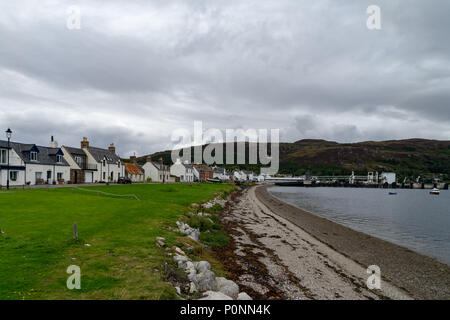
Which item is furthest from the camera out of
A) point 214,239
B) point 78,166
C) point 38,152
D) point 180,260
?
point 78,166

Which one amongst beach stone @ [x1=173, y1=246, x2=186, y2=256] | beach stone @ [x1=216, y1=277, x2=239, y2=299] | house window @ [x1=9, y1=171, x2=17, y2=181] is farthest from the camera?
house window @ [x1=9, y1=171, x2=17, y2=181]

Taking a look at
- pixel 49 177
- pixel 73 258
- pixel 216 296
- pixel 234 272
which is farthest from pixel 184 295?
pixel 49 177

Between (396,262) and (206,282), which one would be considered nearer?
(206,282)

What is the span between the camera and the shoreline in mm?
13320

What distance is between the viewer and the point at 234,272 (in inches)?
495

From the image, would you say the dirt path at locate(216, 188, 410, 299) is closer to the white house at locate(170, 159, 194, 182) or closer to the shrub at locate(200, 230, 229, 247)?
the shrub at locate(200, 230, 229, 247)

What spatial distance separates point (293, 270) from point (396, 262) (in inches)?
337

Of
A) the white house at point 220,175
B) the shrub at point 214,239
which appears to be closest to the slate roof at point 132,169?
the shrub at point 214,239

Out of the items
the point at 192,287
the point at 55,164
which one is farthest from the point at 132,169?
the point at 192,287

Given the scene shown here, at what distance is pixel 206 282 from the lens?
8734mm

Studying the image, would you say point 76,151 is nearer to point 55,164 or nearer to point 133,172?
point 55,164

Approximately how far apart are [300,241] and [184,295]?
16.1 meters

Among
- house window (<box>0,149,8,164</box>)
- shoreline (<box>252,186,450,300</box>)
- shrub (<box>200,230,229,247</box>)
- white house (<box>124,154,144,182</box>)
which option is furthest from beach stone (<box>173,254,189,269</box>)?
white house (<box>124,154,144,182</box>)
